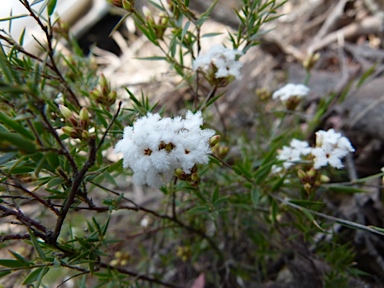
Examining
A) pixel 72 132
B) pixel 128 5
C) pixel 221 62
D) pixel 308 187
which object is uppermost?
pixel 128 5

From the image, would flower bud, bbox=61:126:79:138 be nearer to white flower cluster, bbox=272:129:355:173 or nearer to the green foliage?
the green foliage

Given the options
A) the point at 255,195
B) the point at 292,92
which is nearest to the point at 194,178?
the point at 255,195

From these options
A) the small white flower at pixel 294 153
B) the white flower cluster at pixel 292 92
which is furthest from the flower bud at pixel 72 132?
the white flower cluster at pixel 292 92

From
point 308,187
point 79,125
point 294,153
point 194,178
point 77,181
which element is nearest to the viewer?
point 77,181

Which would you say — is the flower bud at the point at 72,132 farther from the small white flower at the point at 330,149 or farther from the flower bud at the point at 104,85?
the small white flower at the point at 330,149

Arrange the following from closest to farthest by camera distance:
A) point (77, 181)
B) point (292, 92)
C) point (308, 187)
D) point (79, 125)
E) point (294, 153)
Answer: point (77, 181)
point (79, 125)
point (308, 187)
point (294, 153)
point (292, 92)

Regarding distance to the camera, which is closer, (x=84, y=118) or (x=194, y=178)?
(x=84, y=118)

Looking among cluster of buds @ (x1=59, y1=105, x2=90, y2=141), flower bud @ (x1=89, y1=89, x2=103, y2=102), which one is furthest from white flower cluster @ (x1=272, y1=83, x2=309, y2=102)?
cluster of buds @ (x1=59, y1=105, x2=90, y2=141)

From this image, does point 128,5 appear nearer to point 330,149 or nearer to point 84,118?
point 84,118

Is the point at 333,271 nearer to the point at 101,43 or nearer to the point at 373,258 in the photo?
the point at 373,258

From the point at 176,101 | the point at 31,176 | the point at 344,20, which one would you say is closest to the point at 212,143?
the point at 31,176
